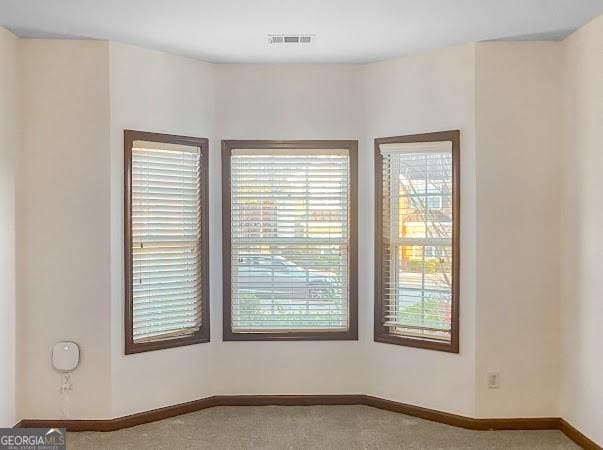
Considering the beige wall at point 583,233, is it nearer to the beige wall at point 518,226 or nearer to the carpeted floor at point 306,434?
the beige wall at point 518,226

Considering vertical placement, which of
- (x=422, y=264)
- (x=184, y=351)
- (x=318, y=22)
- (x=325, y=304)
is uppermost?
(x=318, y=22)

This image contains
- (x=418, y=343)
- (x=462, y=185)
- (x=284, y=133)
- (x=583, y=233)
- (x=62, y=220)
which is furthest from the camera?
(x=284, y=133)

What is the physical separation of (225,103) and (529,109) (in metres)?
2.24

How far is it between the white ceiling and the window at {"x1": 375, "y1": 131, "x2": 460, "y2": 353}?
76 centimetres

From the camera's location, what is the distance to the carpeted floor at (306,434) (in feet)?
14.1

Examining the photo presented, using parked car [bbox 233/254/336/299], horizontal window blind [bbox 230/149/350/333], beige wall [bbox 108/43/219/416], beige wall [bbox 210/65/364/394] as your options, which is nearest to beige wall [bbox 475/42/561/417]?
beige wall [bbox 210/65/364/394]

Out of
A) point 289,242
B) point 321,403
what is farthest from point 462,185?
point 321,403

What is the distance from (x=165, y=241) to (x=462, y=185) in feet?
7.18

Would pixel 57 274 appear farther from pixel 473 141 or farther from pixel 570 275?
pixel 570 275

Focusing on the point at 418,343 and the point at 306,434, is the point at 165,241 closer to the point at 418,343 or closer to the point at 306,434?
the point at 306,434

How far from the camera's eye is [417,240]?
4.94 metres

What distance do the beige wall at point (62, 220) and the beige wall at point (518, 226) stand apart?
2.59 metres

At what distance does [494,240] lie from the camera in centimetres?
457

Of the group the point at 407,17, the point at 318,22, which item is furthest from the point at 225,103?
the point at 407,17
